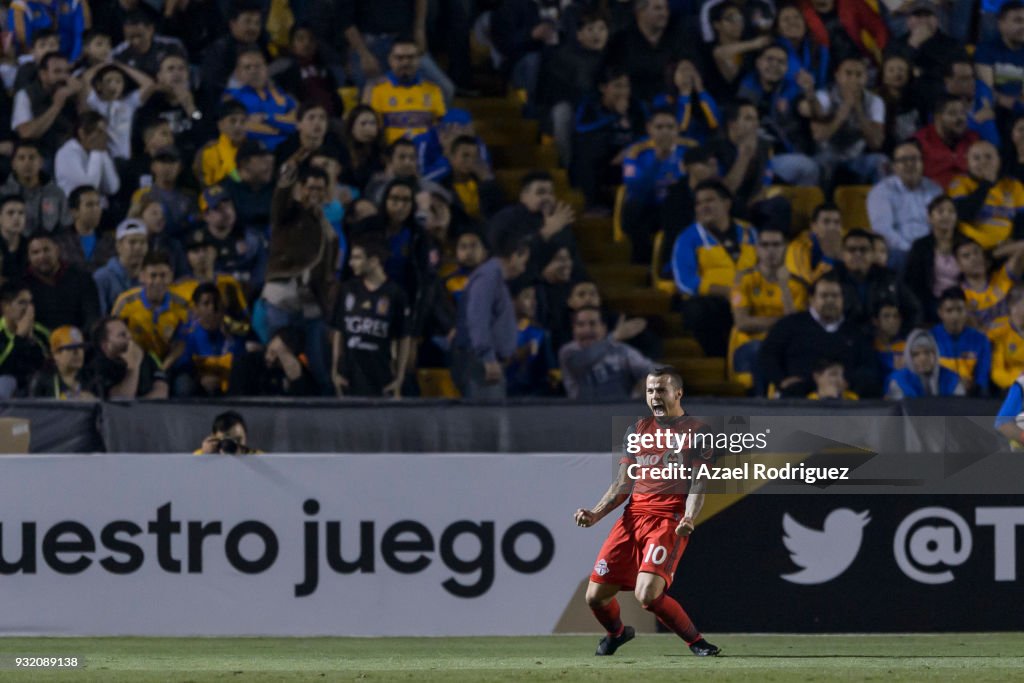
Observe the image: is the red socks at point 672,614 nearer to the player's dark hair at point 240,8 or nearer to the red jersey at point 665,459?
the red jersey at point 665,459

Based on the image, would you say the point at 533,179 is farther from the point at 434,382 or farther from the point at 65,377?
the point at 65,377

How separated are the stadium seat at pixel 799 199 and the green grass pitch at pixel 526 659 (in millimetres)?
4829

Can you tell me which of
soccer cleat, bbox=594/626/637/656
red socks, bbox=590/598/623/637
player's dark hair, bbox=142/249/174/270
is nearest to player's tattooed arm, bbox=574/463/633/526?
red socks, bbox=590/598/623/637

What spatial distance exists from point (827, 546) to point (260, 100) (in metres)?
6.27

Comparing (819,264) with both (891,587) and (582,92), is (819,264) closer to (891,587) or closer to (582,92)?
(582,92)

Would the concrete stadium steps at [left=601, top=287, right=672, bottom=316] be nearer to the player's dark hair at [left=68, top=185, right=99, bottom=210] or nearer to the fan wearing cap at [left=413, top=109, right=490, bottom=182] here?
the fan wearing cap at [left=413, top=109, right=490, bottom=182]

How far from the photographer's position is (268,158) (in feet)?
46.5

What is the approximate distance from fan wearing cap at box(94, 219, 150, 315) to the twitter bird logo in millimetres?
5243

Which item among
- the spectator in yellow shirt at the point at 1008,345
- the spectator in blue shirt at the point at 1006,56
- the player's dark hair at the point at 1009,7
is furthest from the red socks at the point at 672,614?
the player's dark hair at the point at 1009,7

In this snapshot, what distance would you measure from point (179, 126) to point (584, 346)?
393 centimetres

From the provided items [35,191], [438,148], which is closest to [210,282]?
[35,191]

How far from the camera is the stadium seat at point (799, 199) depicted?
15.1 metres

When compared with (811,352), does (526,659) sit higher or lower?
lower

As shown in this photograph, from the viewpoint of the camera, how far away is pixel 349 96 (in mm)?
15352
